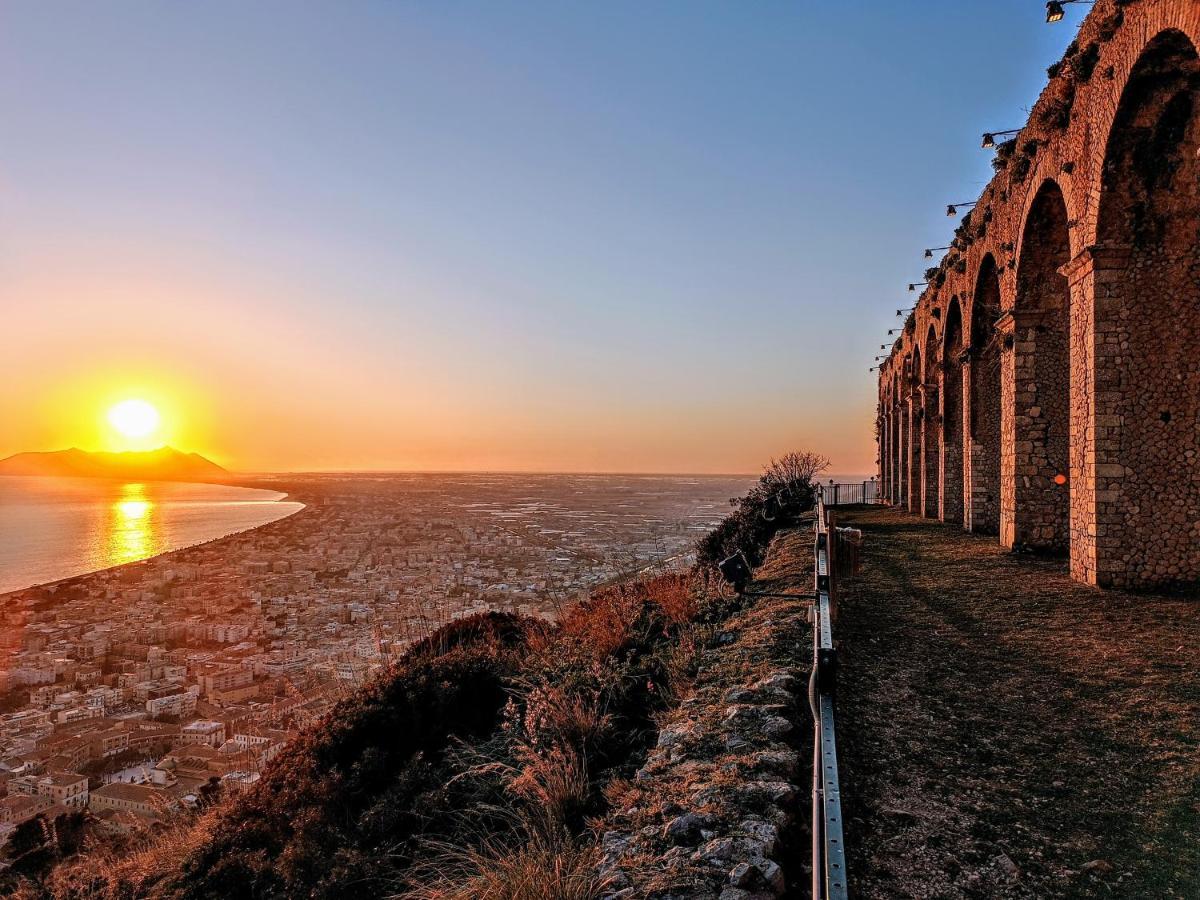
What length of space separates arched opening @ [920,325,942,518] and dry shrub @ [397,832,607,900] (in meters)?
23.3

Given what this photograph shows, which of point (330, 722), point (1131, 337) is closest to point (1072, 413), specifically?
point (1131, 337)

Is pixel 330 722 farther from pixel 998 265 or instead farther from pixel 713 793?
pixel 998 265

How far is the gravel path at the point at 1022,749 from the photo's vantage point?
2.86 meters

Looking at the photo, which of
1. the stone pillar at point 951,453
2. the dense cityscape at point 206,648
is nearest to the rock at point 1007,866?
the dense cityscape at point 206,648

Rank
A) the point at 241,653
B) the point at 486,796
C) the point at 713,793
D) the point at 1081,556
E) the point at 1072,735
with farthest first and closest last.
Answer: the point at 241,653 → the point at 1081,556 → the point at 486,796 → the point at 1072,735 → the point at 713,793

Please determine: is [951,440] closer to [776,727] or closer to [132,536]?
[776,727]

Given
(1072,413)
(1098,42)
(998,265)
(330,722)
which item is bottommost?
(330,722)

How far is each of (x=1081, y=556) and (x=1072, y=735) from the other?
6984mm

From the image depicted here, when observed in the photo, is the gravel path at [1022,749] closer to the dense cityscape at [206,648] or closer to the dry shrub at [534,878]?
the dry shrub at [534,878]

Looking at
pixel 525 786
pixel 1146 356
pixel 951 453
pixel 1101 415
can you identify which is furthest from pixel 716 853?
pixel 951 453

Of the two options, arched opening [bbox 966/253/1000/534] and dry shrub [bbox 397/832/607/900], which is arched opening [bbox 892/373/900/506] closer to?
arched opening [bbox 966/253/1000/534]

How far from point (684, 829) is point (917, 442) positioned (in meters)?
26.9

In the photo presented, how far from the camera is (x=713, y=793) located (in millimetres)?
3455

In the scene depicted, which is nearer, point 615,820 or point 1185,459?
point 615,820
